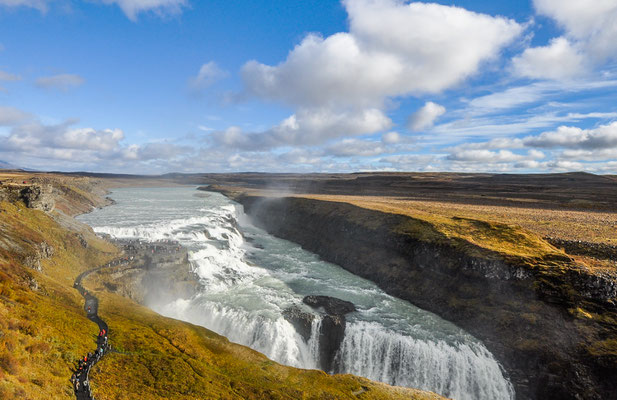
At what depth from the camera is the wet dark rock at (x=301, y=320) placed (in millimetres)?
36594

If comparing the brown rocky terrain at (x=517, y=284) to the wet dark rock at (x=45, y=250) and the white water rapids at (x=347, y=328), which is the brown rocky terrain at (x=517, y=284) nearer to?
the white water rapids at (x=347, y=328)

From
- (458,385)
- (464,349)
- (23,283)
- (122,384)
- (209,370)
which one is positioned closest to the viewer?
(122,384)

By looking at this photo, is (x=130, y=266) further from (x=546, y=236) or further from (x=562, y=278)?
(x=546, y=236)

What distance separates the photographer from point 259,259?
206 feet

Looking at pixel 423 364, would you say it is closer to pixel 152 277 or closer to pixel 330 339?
pixel 330 339

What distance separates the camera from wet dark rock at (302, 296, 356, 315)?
40.2 meters

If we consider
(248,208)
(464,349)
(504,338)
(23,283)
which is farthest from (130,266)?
(248,208)

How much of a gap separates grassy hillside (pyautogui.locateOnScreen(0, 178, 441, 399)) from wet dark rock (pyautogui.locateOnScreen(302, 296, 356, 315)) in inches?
491

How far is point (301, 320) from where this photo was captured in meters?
37.3

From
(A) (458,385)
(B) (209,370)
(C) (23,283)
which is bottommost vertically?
(A) (458,385)

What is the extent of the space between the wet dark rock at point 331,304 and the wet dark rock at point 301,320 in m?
2.98

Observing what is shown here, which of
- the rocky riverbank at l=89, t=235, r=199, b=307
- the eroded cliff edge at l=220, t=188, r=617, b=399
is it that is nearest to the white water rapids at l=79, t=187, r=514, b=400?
the rocky riverbank at l=89, t=235, r=199, b=307

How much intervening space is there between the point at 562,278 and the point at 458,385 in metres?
18.7

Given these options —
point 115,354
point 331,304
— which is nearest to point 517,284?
point 331,304
